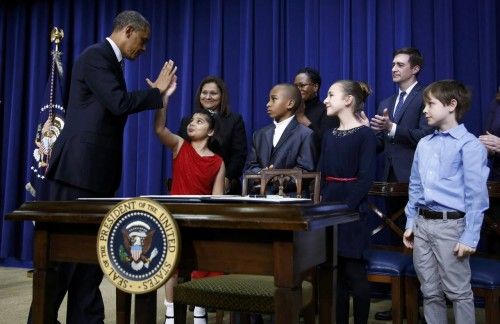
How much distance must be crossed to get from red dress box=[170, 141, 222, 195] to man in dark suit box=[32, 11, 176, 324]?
1.55 ft

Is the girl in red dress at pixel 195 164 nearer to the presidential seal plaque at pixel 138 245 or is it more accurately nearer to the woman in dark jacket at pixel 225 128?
the woman in dark jacket at pixel 225 128

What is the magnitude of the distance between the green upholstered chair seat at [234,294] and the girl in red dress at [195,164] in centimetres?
96

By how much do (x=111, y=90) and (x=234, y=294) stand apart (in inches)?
38.1

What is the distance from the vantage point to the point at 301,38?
418cm

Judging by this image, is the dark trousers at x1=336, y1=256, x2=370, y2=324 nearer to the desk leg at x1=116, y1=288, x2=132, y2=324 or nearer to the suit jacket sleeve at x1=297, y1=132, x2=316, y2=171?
the suit jacket sleeve at x1=297, y1=132, x2=316, y2=171

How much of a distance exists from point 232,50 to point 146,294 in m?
3.40

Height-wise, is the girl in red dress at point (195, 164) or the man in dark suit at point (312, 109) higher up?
the man in dark suit at point (312, 109)

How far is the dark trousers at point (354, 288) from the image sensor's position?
230cm

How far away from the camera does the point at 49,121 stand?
438 cm

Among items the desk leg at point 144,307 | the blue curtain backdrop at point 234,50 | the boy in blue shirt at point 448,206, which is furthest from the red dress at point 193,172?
the blue curtain backdrop at point 234,50

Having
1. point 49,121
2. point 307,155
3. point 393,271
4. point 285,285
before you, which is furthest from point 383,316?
point 49,121

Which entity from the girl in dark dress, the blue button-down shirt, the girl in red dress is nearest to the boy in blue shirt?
the blue button-down shirt

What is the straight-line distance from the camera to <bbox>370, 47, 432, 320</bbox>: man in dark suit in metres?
2.94

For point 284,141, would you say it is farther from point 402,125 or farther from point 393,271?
point 393,271
